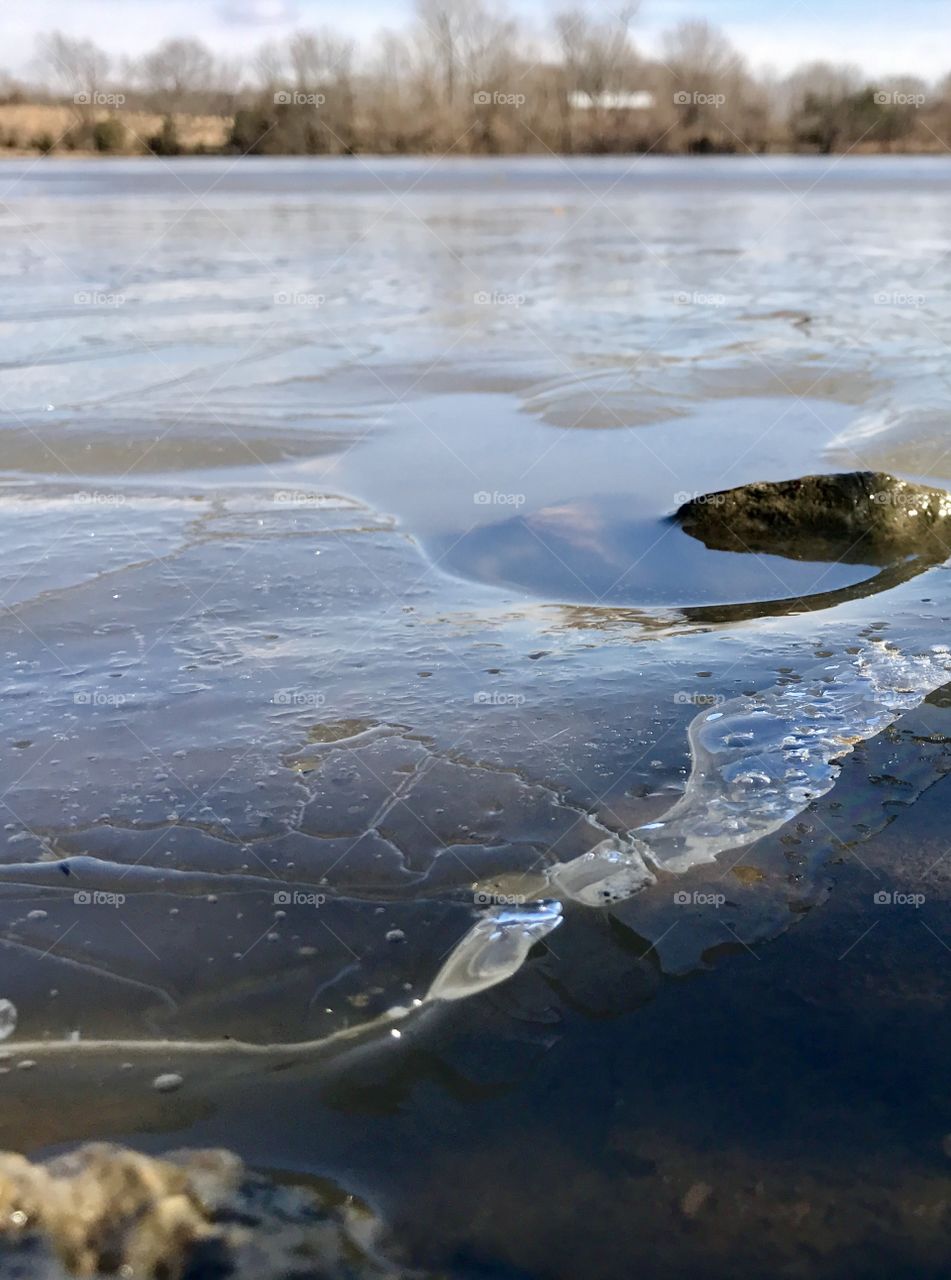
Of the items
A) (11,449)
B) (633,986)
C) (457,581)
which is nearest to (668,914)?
(633,986)

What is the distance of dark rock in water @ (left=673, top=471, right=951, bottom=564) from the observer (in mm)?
5070

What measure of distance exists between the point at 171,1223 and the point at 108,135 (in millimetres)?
60028

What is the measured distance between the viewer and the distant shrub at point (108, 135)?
54625 mm

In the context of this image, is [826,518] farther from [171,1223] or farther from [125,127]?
[125,127]

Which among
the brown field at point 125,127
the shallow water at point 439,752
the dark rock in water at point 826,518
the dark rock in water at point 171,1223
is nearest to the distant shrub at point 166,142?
the brown field at point 125,127

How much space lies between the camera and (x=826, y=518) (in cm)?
516

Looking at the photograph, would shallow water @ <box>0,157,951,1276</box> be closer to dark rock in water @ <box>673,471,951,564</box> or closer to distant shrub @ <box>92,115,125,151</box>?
dark rock in water @ <box>673,471,951,564</box>

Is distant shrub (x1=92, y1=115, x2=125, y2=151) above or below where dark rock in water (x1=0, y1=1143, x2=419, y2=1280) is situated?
above

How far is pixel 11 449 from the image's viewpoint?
22.2ft

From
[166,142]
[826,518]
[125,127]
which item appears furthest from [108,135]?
[826,518]

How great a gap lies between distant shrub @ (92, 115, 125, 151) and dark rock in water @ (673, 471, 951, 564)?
2232 inches

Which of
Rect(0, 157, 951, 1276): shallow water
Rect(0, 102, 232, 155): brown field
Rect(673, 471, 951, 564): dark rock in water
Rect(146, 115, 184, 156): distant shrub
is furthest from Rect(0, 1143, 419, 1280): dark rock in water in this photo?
Rect(0, 102, 232, 155): brown field

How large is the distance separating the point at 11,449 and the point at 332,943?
508 centimetres

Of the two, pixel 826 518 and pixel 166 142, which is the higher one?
pixel 166 142
